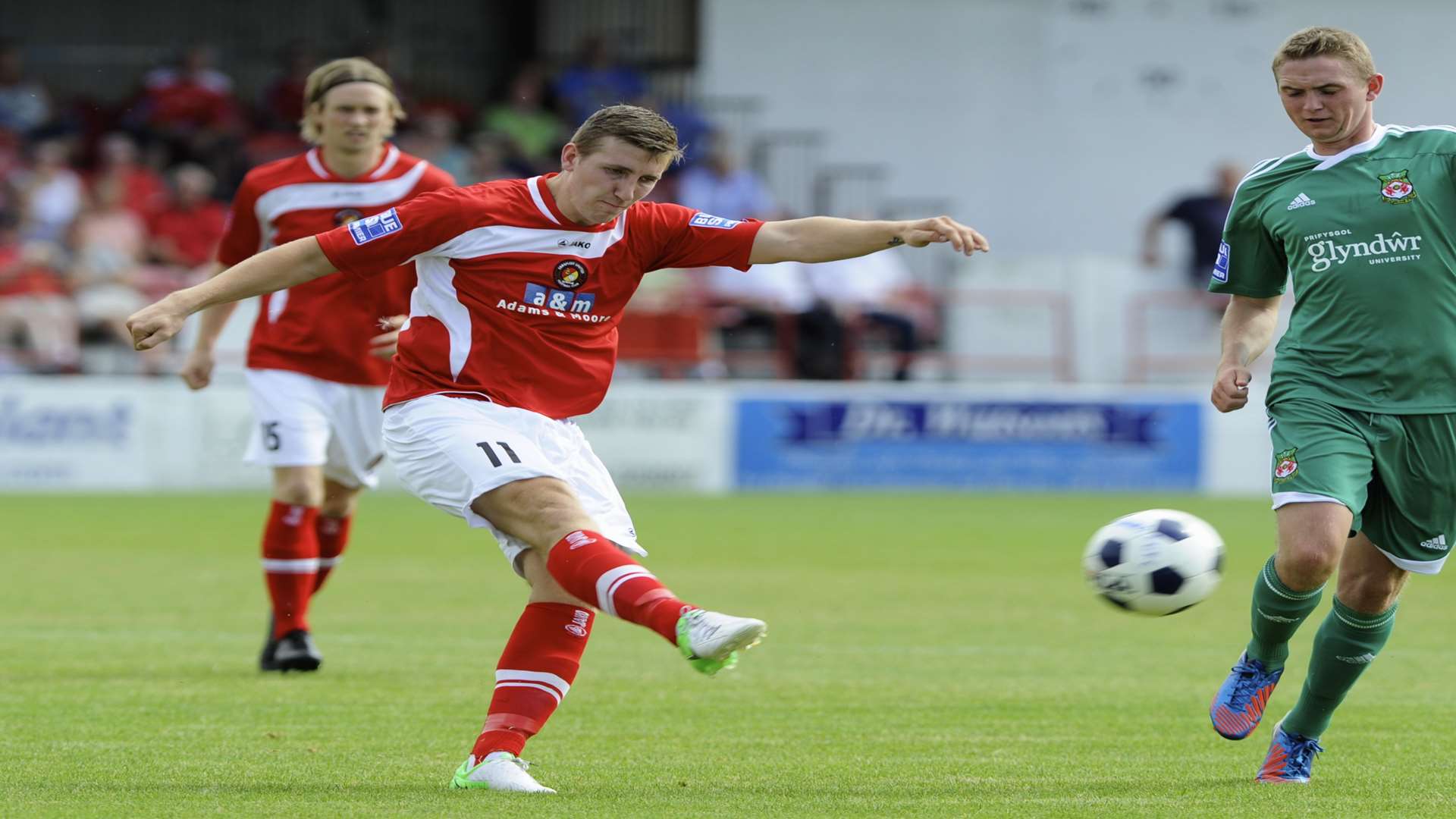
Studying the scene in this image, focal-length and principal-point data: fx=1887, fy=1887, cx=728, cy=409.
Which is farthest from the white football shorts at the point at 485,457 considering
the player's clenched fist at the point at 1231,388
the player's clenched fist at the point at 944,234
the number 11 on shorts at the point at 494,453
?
the player's clenched fist at the point at 1231,388

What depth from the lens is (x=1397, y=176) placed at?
17.8 ft

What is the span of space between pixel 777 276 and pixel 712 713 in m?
13.5

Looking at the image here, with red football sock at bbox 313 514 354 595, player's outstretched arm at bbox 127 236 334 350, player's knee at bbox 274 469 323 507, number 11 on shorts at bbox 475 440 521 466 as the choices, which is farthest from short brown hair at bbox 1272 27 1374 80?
red football sock at bbox 313 514 354 595

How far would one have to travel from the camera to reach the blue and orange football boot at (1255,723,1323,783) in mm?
5523

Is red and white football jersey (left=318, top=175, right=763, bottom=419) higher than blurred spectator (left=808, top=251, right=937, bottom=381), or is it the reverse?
red and white football jersey (left=318, top=175, right=763, bottom=419)

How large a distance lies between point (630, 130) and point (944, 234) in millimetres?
940

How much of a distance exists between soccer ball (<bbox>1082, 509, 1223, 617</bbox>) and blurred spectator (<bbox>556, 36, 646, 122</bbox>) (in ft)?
56.0

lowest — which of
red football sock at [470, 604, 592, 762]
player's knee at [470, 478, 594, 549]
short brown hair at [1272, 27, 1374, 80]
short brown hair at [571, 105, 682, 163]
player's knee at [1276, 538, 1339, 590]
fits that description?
red football sock at [470, 604, 592, 762]

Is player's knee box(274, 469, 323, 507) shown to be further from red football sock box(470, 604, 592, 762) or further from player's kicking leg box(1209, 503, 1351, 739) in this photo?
player's kicking leg box(1209, 503, 1351, 739)

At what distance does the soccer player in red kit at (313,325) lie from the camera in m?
7.78

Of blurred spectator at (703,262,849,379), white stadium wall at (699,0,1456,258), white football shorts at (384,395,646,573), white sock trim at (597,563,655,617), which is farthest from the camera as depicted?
white stadium wall at (699,0,1456,258)

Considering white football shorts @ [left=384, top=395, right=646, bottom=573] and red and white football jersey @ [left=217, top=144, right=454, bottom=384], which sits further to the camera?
red and white football jersey @ [left=217, top=144, right=454, bottom=384]

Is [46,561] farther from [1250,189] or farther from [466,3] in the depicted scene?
[466,3]

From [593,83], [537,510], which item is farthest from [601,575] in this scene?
[593,83]
